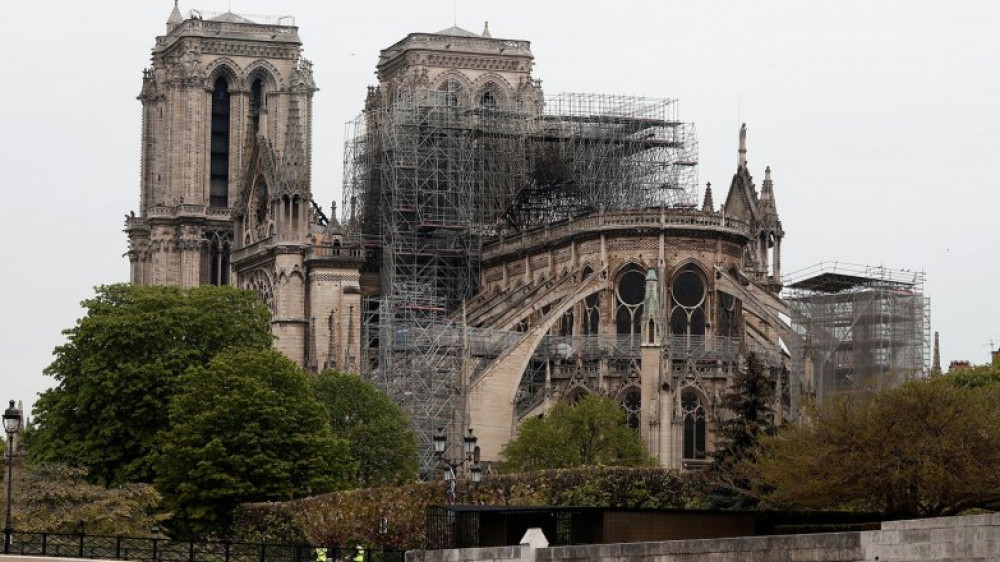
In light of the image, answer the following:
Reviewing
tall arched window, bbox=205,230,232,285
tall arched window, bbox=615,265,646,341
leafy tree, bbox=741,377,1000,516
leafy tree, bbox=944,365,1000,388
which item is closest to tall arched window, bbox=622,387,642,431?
tall arched window, bbox=615,265,646,341

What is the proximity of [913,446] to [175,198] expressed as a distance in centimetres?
7252

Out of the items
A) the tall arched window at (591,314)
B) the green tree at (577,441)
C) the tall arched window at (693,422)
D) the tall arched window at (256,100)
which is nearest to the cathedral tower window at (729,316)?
the tall arched window at (591,314)

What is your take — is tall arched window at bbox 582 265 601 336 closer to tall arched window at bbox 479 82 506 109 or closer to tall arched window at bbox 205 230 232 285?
tall arched window at bbox 479 82 506 109

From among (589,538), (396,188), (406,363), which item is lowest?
(589,538)

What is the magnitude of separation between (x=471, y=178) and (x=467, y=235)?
233 centimetres

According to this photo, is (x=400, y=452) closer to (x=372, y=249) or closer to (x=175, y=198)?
(x=372, y=249)

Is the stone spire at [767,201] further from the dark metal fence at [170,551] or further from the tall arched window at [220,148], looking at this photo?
the dark metal fence at [170,551]

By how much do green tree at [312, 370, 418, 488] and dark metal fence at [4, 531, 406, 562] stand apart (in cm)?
2586

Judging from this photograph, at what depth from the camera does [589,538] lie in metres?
51.3

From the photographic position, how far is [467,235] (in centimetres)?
10931

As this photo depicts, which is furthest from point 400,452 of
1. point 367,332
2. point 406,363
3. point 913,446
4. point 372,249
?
point 913,446

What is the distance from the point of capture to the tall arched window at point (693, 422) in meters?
95.3

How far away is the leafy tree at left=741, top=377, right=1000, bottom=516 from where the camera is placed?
51.3 metres

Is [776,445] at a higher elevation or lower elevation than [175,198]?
lower
